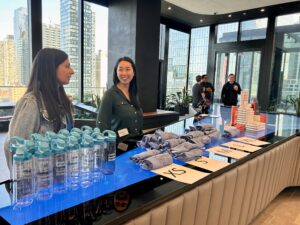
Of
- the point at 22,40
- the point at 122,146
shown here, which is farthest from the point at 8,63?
the point at 122,146

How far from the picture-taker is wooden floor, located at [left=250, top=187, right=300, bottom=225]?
2.51 meters

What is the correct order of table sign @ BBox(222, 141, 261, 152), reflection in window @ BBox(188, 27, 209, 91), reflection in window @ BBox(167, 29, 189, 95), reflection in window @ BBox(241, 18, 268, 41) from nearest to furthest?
1. table sign @ BBox(222, 141, 261, 152)
2. reflection in window @ BBox(241, 18, 268, 41)
3. reflection in window @ BBox(167, 29, 189, 95)
4. reflection in window @ BBox(188, 27, 209, 91)

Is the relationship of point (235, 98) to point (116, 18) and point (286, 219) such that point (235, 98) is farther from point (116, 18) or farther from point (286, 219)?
point (286, 219)

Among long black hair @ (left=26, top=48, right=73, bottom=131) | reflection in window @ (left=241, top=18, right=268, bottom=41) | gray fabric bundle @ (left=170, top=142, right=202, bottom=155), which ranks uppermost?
reflection in window @ (left=241, top=18, right=268, bottom=41)

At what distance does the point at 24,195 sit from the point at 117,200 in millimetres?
350

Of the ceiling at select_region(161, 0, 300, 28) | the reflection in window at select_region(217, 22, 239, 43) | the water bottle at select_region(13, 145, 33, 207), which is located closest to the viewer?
the water bottle at select_region(13, 145, 33, 207)

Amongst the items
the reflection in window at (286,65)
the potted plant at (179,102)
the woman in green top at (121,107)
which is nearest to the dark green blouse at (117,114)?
the woman in green top at (121,107)

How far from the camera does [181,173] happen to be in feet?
4.32

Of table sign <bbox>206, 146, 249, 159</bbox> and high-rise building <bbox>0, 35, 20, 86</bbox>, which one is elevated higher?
high-rise building <bbox>0, 35, 20, 86</bbox>

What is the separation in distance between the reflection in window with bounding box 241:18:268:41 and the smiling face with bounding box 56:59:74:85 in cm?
809

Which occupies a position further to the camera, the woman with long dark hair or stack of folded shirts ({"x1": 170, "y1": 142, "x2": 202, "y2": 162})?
stack of folded shirts ({"x1": 170, "y1": 142, "x2": 202, "y2": 162})

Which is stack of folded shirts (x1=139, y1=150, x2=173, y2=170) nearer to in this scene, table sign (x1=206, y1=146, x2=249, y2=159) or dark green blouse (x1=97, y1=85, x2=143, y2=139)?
table sign (x1=206, y1=146, x2=249, y2=159)


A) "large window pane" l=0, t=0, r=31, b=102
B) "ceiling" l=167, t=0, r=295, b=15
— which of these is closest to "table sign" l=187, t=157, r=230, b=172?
"large window pane" l=0, t=0, r=31, b=102

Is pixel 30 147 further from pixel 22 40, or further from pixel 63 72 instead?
pixel 22 40
